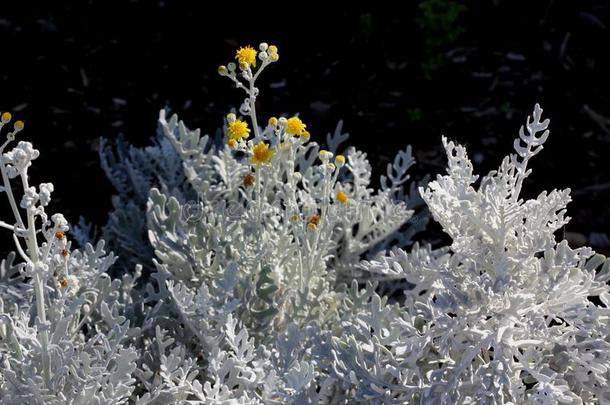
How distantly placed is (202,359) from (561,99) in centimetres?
250

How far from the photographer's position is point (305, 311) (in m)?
2.46

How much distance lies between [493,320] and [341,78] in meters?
2.41

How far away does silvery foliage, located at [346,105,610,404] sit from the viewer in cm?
197

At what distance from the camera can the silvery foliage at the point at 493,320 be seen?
1972 mm

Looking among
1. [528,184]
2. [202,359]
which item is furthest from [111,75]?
[202,359]

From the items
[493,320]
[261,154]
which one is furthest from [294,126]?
[493,320]

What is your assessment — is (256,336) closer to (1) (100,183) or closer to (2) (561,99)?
(1) (100,183)

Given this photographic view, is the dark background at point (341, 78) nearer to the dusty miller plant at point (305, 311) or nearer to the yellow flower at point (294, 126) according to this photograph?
the dusty miller plant at point (305, 311)

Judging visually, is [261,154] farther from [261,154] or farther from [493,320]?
[493,320]

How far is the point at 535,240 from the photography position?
2021 mm

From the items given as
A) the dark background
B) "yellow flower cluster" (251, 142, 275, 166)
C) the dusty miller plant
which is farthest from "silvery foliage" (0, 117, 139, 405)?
the dark background

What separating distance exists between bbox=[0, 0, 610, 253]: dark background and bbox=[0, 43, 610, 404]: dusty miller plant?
4.88 feet

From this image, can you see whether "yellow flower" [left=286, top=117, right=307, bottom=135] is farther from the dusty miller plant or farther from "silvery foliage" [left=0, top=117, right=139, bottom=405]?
"silvery foliage" [left=0, top=117, right=139, bottom=405]

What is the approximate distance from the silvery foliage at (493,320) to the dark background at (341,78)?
1748 millimetres
